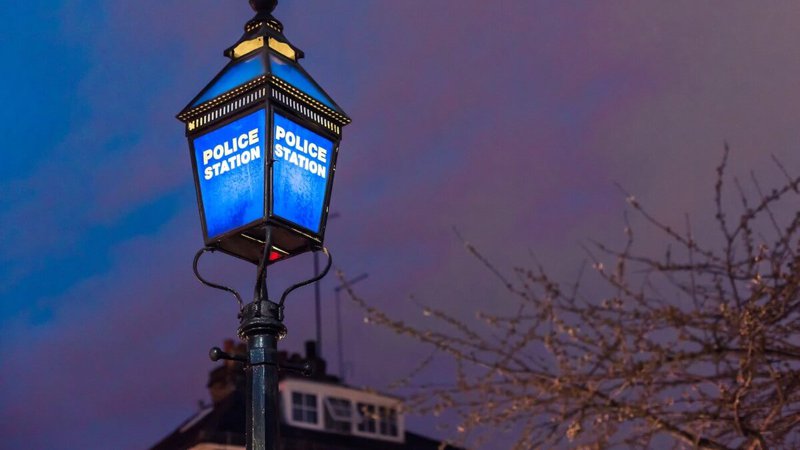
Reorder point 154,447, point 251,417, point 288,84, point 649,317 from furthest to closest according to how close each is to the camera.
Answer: point 154,447, point 649,317, point 288,84, point 251,417

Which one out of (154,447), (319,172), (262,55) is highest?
(154,447)

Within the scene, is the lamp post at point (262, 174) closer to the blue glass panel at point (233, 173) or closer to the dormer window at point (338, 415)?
the blue glass panel at point (233, 173)

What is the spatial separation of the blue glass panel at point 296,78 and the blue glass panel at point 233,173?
0.24m

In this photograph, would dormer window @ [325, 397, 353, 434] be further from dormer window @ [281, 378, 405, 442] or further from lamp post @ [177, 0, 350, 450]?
lamp post @ [177, 0, 350, 450]

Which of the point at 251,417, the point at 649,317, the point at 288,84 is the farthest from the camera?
the point at 649,317

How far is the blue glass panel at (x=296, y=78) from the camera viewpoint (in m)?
5.69

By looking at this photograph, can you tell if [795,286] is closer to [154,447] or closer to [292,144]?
[292,144]

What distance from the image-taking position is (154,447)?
3247 centimetres

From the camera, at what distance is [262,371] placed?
534 cm

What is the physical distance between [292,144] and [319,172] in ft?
0.69

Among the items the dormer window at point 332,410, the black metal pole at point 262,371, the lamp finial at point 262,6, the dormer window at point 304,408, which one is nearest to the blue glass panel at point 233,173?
the black metal pole at point 262,371

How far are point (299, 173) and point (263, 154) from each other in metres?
0.21

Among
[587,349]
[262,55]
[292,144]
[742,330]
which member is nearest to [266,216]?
[292,144]

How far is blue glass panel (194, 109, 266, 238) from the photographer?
5473 mm
